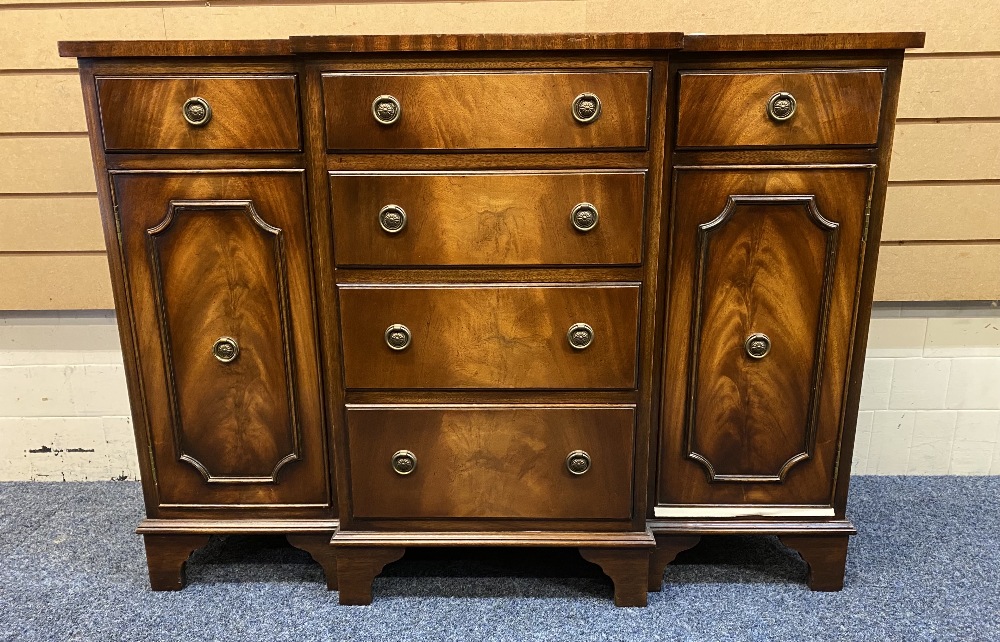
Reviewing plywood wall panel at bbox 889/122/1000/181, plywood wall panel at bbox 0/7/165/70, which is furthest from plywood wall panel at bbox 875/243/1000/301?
plywood wall panel at bbox 0/7/165/70

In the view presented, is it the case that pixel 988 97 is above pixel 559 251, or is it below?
above

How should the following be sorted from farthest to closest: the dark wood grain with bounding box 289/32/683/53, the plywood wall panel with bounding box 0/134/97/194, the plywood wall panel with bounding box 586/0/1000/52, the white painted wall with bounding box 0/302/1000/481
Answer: the white painted wall with bounding box 0/302/1000/481 < the plywood wall panel with bounding box 0/134/97/194 < the plywood wall panel with bounding box 586/0/1000/52 < the dark wood grain with bounding box 289/32/683/53

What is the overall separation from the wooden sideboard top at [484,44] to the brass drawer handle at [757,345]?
23.0 inches

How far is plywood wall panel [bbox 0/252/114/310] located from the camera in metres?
2.03

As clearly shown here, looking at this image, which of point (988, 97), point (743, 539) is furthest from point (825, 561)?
point (988, 97)

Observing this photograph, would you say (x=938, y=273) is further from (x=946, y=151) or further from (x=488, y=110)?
(x=488, y=110)

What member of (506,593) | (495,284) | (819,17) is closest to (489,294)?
(495,284)

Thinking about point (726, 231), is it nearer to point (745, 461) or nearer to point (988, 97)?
point (745, 461)

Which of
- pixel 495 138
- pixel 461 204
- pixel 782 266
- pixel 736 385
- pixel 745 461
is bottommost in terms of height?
pixel 745 461

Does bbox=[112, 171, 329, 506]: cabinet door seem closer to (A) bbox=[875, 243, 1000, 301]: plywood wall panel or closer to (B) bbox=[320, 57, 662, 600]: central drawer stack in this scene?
(B) bbox=[320, 57, 662, 600]: central drawer stack

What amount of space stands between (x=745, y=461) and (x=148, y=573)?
147cm

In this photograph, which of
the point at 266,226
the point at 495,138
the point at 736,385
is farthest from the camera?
the point at 736,385

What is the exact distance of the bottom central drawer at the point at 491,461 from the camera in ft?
Result: 4.86

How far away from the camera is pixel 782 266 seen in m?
1.46
